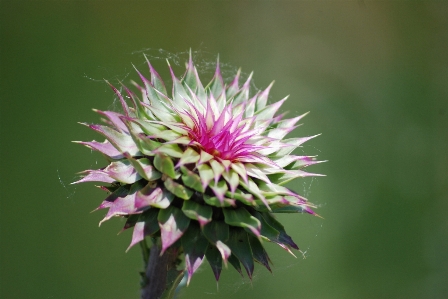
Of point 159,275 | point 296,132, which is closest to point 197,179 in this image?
point 159,275

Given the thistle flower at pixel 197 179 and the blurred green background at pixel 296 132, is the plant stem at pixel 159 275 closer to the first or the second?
the thistle flower at pixel 197 179

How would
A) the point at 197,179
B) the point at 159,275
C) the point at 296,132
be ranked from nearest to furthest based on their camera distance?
the point at 197,179 → the point at 159,275 → the point at 296,132

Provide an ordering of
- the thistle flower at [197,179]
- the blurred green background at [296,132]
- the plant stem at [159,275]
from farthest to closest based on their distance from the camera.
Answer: the blurred green background at [296,132]
the plant stem at [159,275]
the thistle flower at [197,179]

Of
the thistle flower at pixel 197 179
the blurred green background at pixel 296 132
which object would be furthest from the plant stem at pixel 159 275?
the blurred green background at pixel 296 132

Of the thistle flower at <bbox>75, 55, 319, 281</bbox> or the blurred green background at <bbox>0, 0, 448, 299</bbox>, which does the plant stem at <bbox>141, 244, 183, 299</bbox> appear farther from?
the blurred green background at <bbox>0, 0, 448, 299</bbox>

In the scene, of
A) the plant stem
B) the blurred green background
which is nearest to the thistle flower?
the plant stem

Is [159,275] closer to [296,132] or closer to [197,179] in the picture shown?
[197,179]

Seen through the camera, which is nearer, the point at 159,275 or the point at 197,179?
the point at 197,179
